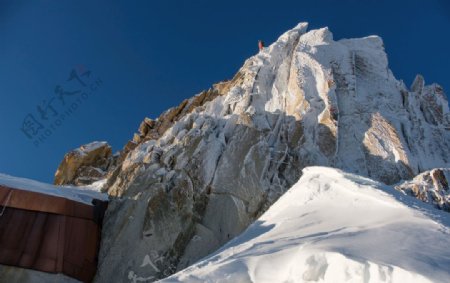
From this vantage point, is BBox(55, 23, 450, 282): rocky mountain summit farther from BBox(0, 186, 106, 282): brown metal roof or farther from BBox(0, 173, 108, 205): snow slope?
BBox(0, 173, 108, 205): snow slope

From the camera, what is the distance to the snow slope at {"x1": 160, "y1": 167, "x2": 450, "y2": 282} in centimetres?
626

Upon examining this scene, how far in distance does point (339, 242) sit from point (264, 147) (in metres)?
14.5

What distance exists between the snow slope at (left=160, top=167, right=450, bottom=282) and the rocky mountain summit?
22.3ft

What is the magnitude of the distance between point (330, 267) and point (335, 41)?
2782 centimetres

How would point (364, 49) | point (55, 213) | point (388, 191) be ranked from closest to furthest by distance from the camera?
point (388, 191)
point (55, 213)
point (364, 49)

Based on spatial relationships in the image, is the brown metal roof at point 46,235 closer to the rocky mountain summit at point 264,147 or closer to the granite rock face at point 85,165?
the rocky mountain summit at point 264,147

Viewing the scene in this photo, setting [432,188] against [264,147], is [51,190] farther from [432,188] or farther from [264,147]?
[432,188]

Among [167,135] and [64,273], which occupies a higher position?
[167,135]

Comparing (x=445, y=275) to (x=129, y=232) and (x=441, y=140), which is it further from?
(x=441, y=140)

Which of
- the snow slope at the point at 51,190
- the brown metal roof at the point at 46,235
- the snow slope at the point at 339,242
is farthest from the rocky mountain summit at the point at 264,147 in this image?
the snow slope at the point at 339,242

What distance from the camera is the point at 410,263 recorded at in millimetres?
6254

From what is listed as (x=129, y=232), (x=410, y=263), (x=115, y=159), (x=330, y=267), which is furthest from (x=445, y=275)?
(x=115, y=159)

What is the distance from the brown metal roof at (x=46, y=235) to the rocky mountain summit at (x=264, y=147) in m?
0.88

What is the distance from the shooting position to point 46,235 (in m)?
19.0
